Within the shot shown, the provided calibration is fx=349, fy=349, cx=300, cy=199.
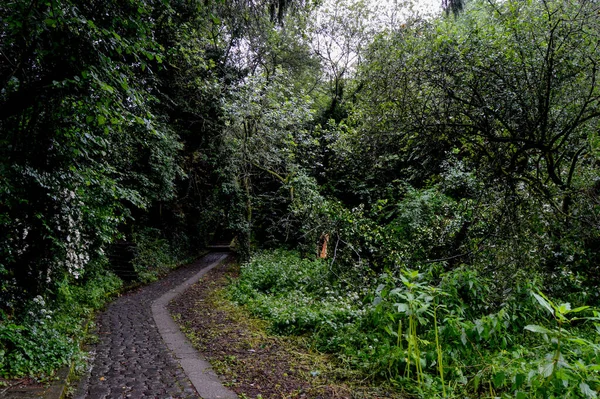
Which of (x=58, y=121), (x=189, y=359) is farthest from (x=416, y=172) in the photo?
(x=58, y=121)

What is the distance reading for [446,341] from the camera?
3.65m

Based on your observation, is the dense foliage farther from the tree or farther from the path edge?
the path edge

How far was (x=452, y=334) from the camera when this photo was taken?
132 inches

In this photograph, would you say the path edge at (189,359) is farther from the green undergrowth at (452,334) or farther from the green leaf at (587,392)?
the green leaf at (587,392)

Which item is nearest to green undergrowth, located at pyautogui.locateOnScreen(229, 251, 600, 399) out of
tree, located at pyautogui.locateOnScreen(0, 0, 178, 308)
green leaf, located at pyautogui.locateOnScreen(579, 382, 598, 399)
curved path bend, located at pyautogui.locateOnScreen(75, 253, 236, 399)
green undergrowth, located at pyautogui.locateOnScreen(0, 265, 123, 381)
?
green leaf, located at pyautogui.locateOnScreen(579, 382, 598, 399)

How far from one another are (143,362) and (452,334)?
3.95m

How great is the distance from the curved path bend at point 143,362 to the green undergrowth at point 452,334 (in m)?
1.55

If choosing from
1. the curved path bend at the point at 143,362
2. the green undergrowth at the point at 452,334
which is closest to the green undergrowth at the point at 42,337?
the curved path bend at the point at 143,362

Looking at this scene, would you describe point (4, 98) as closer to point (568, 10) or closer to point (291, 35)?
point (568, 10)

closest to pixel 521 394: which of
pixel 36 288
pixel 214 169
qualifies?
pixel 36 288

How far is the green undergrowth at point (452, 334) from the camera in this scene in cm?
240

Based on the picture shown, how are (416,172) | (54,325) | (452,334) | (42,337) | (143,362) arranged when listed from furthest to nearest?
(416,172) < (54,325) < (143,362) < (42,337) < (452,334)

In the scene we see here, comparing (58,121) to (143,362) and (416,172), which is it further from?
(416,172)

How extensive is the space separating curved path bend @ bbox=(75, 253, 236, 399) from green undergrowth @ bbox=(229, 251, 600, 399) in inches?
60.9
